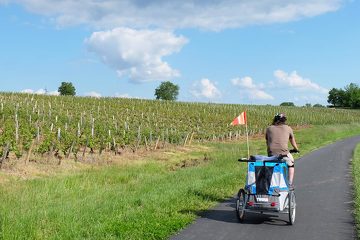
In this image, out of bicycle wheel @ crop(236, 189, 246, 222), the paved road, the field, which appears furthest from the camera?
bicycle wheel @ crop(236, 189, 246, 222)

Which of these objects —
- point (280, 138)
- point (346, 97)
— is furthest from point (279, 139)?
point (346, 97)

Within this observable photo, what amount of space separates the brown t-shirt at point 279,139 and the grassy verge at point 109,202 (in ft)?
6.40

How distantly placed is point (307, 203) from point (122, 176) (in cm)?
714

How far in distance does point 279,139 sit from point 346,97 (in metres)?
154

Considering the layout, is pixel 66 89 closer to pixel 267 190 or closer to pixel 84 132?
pixel 84 132

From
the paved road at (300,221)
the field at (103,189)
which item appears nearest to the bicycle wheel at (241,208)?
the paved road at (300,221)

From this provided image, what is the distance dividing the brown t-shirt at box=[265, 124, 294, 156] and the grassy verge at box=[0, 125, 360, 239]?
6.40 feet

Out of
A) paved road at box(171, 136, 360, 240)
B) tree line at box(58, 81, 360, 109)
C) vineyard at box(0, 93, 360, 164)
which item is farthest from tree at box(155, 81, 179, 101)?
paved road at box(171, 136, 360, 240)

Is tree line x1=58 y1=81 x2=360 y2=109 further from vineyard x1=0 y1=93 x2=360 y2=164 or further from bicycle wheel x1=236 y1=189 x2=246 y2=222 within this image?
bicycle wheel x1=236 y1=189 x2=246 y2=222

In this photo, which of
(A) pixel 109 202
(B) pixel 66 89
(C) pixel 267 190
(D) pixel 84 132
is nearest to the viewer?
(C) pixel 267 190

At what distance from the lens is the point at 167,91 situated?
545 ft

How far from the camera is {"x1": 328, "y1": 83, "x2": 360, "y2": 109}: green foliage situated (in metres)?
145

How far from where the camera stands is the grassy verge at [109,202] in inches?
296

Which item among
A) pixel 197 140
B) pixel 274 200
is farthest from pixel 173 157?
pixel 274 200
